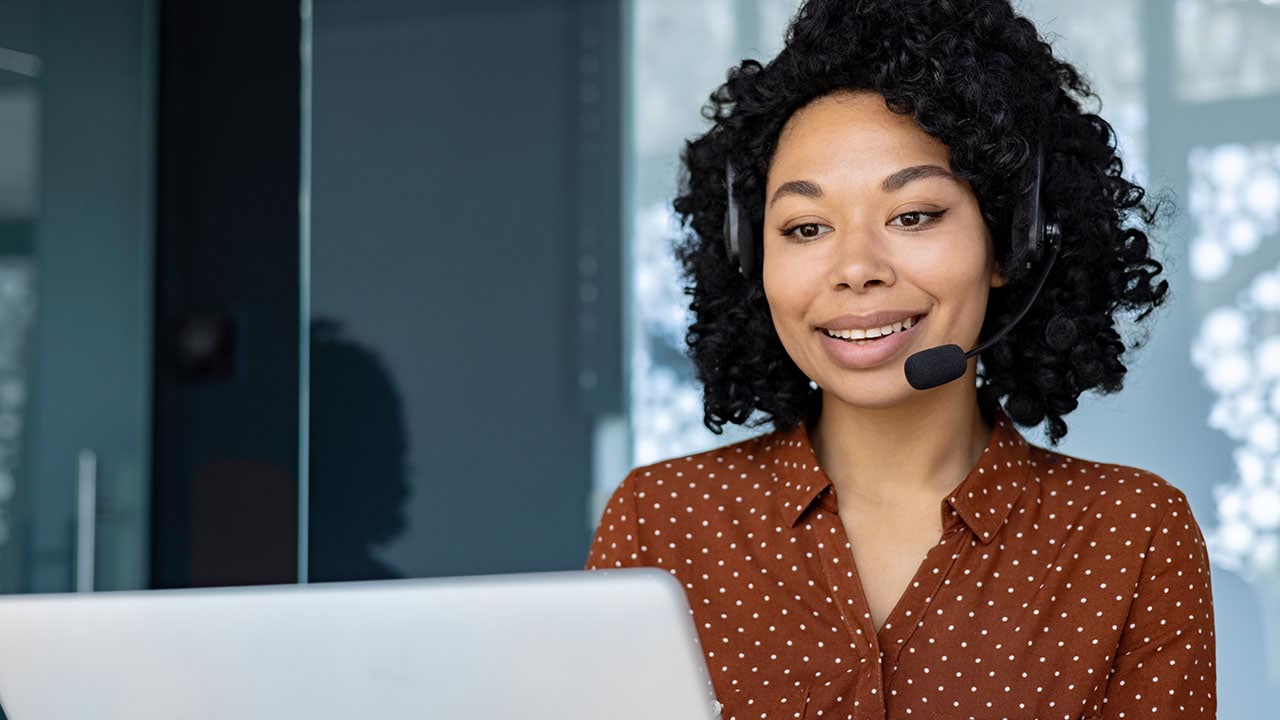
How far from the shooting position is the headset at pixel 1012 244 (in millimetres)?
1334

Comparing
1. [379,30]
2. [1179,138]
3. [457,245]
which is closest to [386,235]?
[457,245]

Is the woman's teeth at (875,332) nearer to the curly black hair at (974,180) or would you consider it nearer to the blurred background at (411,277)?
the curly black hair at (974,180)

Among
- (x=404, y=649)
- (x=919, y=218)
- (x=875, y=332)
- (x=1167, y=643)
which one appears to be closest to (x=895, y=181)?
(x=919, y=218)

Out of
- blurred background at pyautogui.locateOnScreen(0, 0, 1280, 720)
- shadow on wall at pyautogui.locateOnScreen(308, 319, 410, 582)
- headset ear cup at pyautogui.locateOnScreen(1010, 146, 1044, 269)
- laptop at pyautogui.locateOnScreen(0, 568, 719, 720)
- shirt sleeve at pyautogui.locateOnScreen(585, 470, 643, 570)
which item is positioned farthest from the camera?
shadow on wall at pyautogui.locateOnScreen(308, 319, 410, 582)

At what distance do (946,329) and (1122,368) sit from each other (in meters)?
0.33

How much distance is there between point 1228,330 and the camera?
272 cm

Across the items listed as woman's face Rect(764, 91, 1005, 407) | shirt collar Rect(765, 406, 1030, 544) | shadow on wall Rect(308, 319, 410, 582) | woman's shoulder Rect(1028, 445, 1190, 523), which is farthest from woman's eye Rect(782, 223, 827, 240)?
shadow on wall Rect(308, 319, 410, 582)

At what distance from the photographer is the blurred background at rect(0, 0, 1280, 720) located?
9.01ft

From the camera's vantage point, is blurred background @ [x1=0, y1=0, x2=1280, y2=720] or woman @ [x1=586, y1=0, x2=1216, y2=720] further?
blurred background @ [x1=0, y1=0, x2=1280, y2=720]

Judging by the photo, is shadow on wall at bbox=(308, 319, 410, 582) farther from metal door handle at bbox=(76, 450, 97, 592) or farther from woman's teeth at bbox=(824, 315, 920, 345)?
woman's teeth at bbox=(824, 315, 920, 345)

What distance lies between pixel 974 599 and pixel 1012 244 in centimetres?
37

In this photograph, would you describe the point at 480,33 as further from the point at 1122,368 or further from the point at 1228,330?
→ the point at 1122,368

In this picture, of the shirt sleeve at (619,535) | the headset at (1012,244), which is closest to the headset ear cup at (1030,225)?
the headset at (1012,244)

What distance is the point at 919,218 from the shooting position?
1.43 meters
